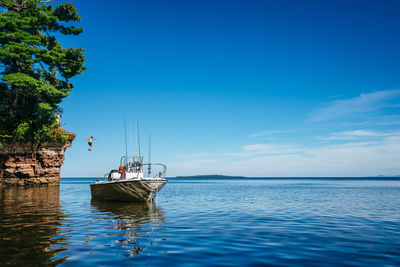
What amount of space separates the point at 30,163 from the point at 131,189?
89.0 feet

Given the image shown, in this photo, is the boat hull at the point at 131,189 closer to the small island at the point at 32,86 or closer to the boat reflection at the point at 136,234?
the boat reflection at the point at 136,234

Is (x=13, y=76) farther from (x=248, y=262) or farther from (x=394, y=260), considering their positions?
(x=394, y=260)

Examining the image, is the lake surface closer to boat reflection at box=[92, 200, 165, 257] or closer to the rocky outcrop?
boat reflection at box=[92, 200, 165, 257]

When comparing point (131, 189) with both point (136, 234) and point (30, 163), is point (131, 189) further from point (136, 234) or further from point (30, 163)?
point (30, 163)

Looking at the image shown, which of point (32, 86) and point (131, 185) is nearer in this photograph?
point (131, 185)

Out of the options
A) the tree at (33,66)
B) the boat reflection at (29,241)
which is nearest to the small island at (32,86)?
the tree at (33,66)

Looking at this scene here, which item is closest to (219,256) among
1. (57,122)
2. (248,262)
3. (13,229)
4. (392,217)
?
(248,262)

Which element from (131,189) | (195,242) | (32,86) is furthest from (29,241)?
(32,86)

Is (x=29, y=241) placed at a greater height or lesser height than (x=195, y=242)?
greater

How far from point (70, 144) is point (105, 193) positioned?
27124 millimetres

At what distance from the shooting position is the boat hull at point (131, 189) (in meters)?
17.8

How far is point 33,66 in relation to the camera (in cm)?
3666

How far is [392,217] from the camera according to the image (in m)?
14.1

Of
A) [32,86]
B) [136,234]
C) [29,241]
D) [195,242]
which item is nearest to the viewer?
[29,241]
